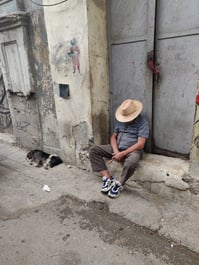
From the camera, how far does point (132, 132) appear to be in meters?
2.62

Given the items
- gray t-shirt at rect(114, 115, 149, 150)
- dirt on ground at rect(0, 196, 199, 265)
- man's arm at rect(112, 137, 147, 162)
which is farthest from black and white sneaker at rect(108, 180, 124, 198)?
gray t-shirt at rect(114, 115, 149, 150)

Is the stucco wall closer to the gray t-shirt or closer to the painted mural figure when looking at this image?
the painted mural figure

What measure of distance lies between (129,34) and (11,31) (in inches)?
82.3

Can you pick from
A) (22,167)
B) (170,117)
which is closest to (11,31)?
(22,167)

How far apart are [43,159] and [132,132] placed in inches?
67.0

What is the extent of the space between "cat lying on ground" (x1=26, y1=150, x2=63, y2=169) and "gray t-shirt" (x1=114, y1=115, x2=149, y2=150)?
129 cm

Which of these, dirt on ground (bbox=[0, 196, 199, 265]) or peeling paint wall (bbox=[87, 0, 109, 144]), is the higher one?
peeling paint wall (bbox=[87, 0, 109, 144])

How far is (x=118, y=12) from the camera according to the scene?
2.67 meters

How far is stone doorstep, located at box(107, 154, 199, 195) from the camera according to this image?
2238 mm

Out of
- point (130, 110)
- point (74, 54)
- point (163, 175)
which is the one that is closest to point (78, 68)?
point (74, 54)

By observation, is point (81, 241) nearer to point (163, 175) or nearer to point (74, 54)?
point (163, 175)

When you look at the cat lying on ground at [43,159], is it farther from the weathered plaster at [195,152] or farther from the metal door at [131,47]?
the weathered plaster at [195,152]

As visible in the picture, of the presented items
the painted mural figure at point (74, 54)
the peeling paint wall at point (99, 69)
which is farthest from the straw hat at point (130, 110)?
the painted mural figure at point (74, 54)

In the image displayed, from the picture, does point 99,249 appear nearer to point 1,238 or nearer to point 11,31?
point 1,238
